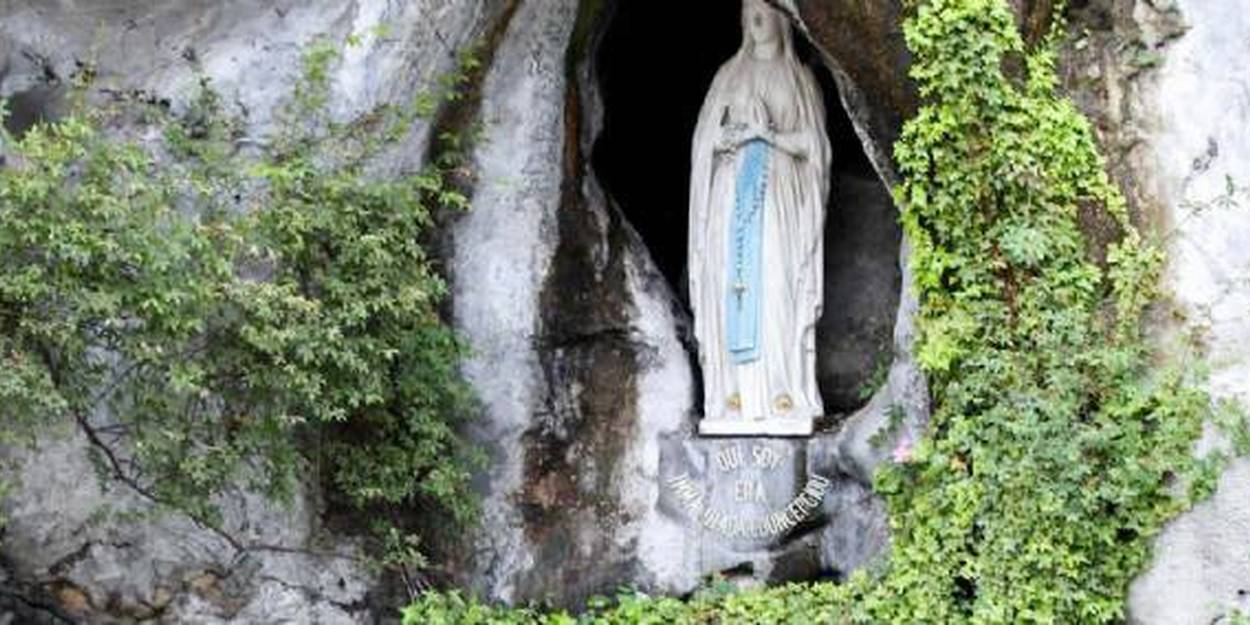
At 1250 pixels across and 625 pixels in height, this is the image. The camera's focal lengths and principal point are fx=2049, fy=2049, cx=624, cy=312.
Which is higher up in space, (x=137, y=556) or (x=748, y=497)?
(x=748, y=497)

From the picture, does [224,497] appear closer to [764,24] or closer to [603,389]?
[603,389]

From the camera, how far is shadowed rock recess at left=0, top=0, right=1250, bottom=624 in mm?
8164

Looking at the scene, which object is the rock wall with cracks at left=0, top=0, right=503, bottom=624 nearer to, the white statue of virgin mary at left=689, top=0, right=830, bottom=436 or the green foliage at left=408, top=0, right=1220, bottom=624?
the white statue of virgin mary at left=689, top=0, right=830, bottom=436

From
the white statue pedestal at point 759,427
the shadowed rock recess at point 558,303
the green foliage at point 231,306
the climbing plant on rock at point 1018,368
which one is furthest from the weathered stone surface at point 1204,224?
the green foliage at point 231,306

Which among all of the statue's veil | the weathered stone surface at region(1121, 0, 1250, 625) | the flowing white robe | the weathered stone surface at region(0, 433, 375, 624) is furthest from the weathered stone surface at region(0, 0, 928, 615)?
the weathered stone surface at region(1121, 0, 1250, 625)

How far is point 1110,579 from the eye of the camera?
7.64 meters

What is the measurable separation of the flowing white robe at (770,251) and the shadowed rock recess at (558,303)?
144mm

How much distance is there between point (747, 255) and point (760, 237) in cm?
10

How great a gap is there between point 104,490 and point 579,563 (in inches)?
81.4

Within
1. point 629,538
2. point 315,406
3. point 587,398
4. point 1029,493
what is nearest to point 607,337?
point 587,398

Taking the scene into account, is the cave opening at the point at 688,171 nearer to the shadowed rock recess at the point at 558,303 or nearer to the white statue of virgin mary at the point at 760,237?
the shadowed rock recess at the point at 558,303

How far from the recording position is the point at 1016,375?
779 cm

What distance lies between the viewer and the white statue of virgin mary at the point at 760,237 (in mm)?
8938

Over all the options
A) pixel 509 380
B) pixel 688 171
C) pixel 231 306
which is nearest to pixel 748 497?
pixel 509 380
